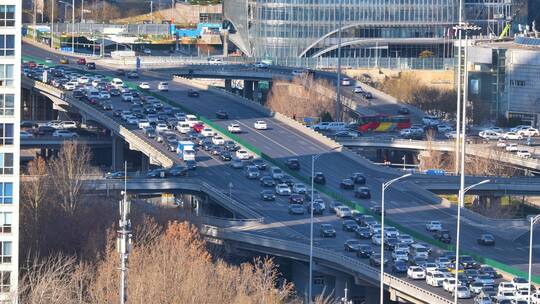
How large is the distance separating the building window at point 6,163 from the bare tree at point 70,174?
78.7 feet

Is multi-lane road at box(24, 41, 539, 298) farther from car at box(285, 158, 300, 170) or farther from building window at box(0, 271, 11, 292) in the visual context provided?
building window at box(0, 271, 11, 292)

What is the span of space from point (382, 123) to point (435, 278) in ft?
220

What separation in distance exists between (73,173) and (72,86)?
43286mm

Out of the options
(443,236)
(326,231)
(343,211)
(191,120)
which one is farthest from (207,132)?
(443,236)

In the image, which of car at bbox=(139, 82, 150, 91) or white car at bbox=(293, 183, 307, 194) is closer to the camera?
white car at bbox=(293, 183, 307, 194)

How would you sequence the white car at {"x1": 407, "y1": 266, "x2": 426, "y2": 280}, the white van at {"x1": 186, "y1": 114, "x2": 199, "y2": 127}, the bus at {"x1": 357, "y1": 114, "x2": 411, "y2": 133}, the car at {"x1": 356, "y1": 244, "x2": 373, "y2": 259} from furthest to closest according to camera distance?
the bus at {"x1": 357, "y1": 114, "x2": 411, "y2": 133}, the white van at {"x1": 186, "y1": 114, "x2": 199, "y2": 127}, the car at {"x1": 356, "y1": 244, "x2": 373, "y2": 259}, the white car at {"x1": 407, "y1": 266, "x2": 426, "y2": 280}

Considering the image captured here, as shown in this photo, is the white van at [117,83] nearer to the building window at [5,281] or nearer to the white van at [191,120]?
the white van at [191,120]

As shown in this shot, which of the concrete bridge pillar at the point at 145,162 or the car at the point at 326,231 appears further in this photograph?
the concrete bridge pillar at the point at 145,162

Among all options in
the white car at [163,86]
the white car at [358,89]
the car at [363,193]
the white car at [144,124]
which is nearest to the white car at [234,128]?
the white car at [144,124]

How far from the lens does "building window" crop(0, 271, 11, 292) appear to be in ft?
296

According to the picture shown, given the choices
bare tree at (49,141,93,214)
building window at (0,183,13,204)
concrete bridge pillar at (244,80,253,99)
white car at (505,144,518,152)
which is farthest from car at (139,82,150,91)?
building window at (0,183,13,204)

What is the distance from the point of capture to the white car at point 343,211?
413ft

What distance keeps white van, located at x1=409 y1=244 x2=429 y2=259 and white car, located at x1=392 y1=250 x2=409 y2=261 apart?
19.3 inches

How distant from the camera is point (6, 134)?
91.8 m
